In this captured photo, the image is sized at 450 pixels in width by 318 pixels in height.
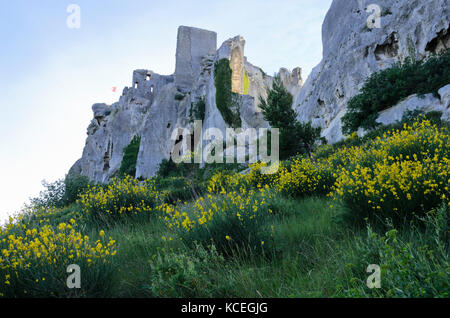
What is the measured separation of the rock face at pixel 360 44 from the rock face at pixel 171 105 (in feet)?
25.4

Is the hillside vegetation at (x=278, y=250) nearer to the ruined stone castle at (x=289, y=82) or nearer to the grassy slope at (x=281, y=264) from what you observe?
the grassy slope at (x=281, y=264)

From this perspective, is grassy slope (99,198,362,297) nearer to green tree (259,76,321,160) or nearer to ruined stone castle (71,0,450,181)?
ruined stone castle (71,0,450,181)

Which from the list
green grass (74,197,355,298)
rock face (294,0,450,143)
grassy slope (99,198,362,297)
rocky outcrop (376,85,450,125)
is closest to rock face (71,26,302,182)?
rock face (294,0,450,143)

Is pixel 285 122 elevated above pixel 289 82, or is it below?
below

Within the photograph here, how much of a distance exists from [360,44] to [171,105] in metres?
24.8

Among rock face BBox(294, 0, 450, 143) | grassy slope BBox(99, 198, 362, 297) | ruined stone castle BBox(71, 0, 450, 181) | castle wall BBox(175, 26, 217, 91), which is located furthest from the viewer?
castle wall BBox(175, 26, 217, 91)

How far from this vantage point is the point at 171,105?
35.5 meters

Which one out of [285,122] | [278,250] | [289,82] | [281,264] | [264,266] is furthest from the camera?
[289,82]

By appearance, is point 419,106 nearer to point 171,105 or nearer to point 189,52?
point 171,105

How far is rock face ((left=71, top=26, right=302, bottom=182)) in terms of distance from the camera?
29.4 meters

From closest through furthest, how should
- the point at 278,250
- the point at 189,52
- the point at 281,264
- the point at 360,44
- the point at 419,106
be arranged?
1. the point at 281,264
2. the point at 278,250
3. the point at 419,106
4. the point at 360,44
5. the point at 189,52

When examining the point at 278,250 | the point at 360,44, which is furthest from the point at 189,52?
the point at 278,250

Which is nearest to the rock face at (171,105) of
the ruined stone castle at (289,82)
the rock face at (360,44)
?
the ruined stone castle at (289,82)

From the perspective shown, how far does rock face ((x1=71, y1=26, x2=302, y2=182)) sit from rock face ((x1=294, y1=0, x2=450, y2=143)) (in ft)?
25.4
